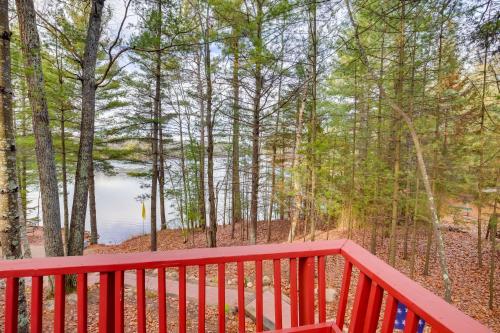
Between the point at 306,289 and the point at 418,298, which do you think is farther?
the point at 306,289

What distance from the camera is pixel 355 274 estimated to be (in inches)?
279

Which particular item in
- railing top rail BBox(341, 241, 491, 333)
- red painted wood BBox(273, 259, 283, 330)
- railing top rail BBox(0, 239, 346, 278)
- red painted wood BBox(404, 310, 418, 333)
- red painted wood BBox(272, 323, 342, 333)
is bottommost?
red painted wood BBox(272, 323, 342, 333)

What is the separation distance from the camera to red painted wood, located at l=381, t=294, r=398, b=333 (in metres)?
1.11

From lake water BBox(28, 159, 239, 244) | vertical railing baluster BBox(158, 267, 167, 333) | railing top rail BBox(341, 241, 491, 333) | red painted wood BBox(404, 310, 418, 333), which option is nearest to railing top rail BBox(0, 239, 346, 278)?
vertical railing baluster BBox(158, 267, 167, 333)

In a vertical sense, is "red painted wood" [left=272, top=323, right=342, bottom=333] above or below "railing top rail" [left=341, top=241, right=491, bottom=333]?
below

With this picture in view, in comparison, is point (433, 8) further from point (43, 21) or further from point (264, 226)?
point (264, 226)

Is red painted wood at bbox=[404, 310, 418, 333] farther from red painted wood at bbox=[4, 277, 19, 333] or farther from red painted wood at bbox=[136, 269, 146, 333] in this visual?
red painted wood at bbox=[4, 277, 19, 333]

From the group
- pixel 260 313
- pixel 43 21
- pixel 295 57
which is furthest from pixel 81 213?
pixel 295 57

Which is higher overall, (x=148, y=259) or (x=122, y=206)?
(x=148, y=259)

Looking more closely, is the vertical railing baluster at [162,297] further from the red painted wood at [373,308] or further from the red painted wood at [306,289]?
the red painted wood at [373,308]

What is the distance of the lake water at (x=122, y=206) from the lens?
1202 cm

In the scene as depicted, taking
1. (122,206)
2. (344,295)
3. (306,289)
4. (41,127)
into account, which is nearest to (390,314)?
(344,295)

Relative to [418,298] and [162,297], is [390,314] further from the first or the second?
[162,297]

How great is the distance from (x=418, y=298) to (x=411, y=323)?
10cm
